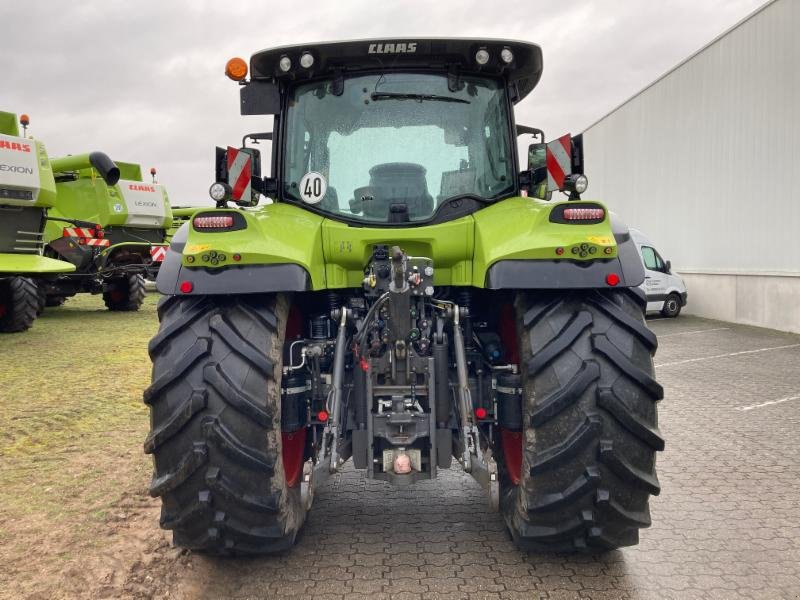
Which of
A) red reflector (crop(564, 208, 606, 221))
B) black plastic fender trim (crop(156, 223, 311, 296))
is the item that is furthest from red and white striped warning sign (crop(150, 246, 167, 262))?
red reflector (crop(564, 208, 606, 221))

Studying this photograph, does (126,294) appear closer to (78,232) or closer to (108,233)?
(108,233)

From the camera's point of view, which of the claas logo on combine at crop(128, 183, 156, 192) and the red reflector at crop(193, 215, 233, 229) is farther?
the claas logo on combine at crop(128, 183, 156, 192)

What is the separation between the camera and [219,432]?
9.34ft

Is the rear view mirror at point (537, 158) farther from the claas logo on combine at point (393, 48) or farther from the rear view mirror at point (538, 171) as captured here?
the claas logo on combine at point (393, 48)

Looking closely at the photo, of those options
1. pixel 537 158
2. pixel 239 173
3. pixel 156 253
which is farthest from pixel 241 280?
pixel 156 253

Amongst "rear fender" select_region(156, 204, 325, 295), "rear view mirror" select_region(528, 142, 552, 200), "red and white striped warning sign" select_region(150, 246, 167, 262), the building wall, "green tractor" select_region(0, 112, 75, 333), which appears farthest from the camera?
"red and white striped warning sign" select_region(150, 246, 167, 262)

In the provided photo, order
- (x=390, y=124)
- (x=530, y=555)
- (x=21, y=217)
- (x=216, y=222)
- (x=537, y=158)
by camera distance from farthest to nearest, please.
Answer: (x=21, y=217), (x=537, y=158), (x=390, y=124), (x=530, y=555), (x=216, y=222)

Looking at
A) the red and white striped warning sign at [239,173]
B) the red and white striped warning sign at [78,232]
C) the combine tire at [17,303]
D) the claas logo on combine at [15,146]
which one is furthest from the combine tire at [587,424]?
the red and white striped warning sign at [78,232]

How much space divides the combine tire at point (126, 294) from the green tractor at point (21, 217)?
458cm

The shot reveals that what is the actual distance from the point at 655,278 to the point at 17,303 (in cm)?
1271

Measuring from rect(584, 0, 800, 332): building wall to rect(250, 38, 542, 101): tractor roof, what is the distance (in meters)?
11.8

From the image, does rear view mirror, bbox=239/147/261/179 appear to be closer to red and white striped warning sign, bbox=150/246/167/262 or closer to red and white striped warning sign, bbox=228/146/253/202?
red and white striped warning sign, bbox=228/146/253/202

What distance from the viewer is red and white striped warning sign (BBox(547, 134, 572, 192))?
12.4 feet

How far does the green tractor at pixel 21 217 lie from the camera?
10.8 metres
